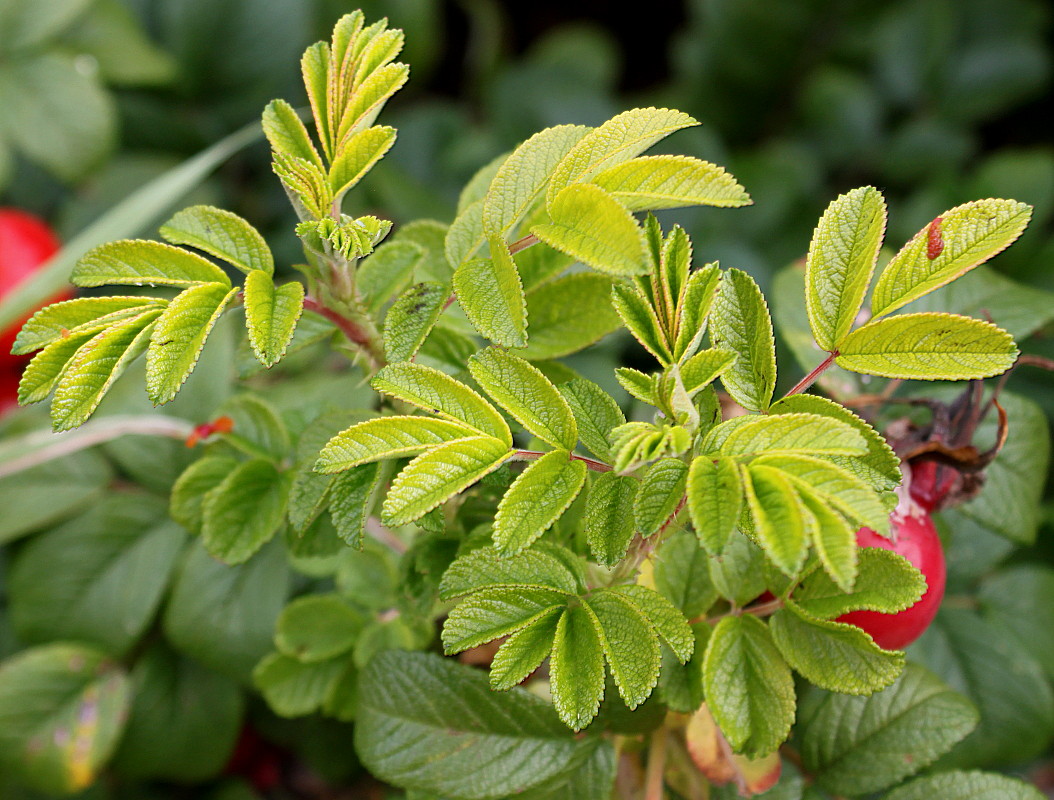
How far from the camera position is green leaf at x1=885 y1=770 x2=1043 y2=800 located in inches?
21.8


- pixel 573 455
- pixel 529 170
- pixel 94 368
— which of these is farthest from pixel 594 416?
pixel 94 368

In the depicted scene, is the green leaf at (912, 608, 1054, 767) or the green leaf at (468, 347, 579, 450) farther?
the green leaf at (912, 608, 1054, 767)

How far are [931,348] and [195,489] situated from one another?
463 mm

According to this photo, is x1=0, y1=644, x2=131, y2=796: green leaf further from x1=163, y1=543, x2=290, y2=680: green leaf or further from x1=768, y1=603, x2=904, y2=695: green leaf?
x1=768, y1=603, x2=904, y2=695: green leaf

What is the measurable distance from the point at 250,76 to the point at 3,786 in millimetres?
1081

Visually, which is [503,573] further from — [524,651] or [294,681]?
[294,681]

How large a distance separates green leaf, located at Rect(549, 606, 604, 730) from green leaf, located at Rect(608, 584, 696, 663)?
3 centimetres

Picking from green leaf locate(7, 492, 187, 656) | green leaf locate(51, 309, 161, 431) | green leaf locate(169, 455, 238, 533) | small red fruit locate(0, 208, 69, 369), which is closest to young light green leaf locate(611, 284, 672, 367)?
green leaf locate(51, 309, 161, 431)

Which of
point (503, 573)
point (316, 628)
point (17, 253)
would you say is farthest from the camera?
point (17, 253)

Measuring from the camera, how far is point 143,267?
1.52 ft

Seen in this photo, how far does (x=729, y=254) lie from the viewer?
48.1 inches

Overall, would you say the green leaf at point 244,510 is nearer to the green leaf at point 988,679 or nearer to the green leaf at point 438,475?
the green leaf at point 438,475

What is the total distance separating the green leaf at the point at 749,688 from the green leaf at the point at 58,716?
0.76 m

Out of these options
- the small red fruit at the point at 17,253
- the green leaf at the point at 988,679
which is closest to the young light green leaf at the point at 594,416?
the green leaf at the point at 988,679
